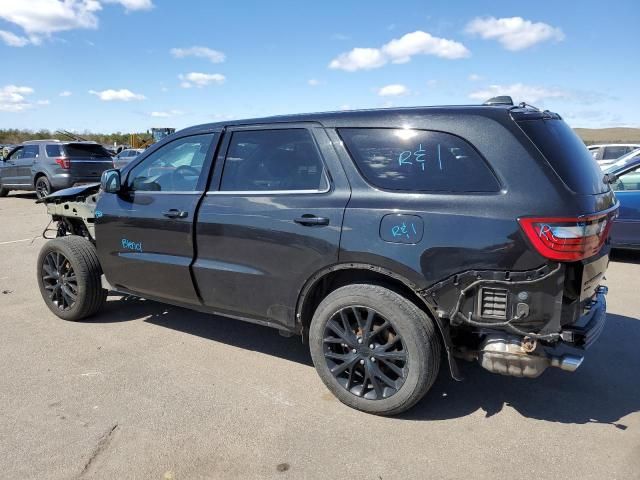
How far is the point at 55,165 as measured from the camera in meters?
14.7

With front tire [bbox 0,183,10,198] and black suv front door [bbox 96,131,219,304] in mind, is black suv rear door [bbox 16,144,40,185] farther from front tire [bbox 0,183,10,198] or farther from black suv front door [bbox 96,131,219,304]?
black suv front door [bbox 96,131,219,304]

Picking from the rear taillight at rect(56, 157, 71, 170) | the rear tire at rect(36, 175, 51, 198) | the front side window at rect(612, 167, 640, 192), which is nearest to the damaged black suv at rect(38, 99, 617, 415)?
the front side window at rect(612, 167, 640, 192)

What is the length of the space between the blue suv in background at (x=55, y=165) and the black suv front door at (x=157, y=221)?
11.5 m

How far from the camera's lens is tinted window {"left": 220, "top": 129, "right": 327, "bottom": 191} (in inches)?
134

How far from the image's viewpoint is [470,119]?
2879 mm

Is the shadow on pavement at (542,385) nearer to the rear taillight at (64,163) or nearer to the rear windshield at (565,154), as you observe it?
the rear windshield at (565,154)

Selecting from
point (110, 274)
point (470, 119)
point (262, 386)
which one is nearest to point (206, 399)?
point (262, 386)

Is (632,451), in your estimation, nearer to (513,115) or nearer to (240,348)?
(513,115)

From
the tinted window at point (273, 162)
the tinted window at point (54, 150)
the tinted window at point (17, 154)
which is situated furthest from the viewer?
the tinted window at point (17, 154)

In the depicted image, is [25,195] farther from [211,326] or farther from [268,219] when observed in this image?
[268,219]

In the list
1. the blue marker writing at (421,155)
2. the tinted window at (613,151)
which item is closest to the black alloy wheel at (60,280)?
the blue marker writing at (421,155)

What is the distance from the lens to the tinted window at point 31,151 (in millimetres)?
15323

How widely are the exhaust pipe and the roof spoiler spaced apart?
140cm

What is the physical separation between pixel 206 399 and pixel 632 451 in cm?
250
